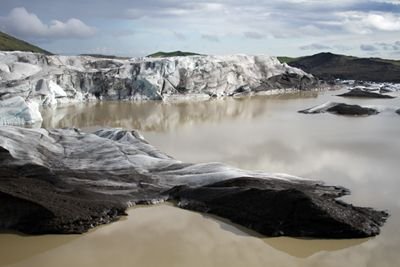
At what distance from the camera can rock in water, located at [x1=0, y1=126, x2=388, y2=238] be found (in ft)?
36.2

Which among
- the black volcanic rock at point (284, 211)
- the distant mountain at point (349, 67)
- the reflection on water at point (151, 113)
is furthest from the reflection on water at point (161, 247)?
the distant mountain at point (349, 67)

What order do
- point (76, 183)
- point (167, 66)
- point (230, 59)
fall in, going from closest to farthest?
point (76, 183)
point (167, 66)
point (230, 59)

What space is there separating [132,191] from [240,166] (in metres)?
5.34

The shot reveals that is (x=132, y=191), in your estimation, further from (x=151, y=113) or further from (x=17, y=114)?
(x=151, y=113)

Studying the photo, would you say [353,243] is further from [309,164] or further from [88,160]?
[88,160]

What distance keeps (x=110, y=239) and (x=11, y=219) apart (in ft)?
7.77

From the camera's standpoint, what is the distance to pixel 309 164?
1808 cm

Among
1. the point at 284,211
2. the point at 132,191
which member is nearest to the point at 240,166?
the point at 132,191

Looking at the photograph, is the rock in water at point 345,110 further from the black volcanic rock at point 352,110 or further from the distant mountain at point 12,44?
the distant mountain at point 12,44

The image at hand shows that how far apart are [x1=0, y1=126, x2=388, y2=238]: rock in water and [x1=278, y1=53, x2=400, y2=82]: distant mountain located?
60111mm

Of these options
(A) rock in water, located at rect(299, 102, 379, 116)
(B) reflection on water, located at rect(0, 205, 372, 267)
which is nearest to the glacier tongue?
(A) rock in water, located at rect(299, 102, 379, 116)

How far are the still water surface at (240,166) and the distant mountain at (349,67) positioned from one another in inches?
1712

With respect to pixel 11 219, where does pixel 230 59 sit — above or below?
above

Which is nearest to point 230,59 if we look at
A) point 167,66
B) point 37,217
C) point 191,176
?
point 167,66
